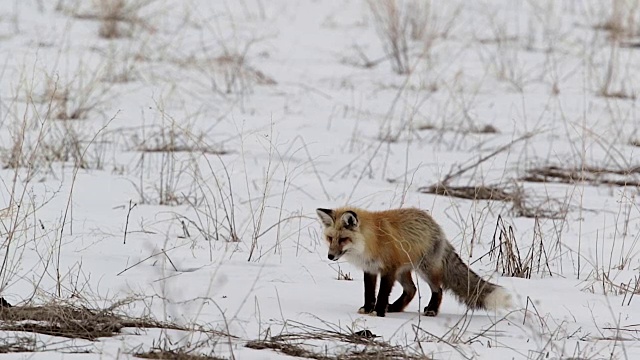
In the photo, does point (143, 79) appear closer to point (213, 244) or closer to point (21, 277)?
point (213, 244)

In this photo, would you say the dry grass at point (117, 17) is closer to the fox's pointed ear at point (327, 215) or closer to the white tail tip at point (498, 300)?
the fox's pointed ear at point (327, 215)

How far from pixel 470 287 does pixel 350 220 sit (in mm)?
744

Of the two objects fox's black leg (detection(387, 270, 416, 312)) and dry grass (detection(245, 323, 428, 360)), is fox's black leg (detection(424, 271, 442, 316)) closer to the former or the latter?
fox's black leg (detection(387, 270, 416, 312))

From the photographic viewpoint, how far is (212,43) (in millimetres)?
14148

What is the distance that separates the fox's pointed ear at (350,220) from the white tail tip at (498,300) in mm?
786

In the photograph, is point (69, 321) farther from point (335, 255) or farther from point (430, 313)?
point (430, 313)

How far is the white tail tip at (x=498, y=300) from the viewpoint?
5.27 meters

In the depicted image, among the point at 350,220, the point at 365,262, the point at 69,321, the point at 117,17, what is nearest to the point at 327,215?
the point at 350,220

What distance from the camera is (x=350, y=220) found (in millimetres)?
5379

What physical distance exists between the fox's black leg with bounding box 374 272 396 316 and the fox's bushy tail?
0.35 meters

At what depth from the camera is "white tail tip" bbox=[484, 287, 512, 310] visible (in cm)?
527

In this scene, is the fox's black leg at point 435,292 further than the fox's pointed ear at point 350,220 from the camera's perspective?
Yes

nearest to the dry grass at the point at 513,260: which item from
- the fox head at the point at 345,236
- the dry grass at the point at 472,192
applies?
the fox head at the point at 345,236

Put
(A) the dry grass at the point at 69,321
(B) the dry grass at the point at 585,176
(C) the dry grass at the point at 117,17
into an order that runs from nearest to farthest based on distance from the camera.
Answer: (A) the dry grass at the point at 69,321 → (B) the dry grass at the point at 585,176 → (C) the dry grass at the point at 117,17
